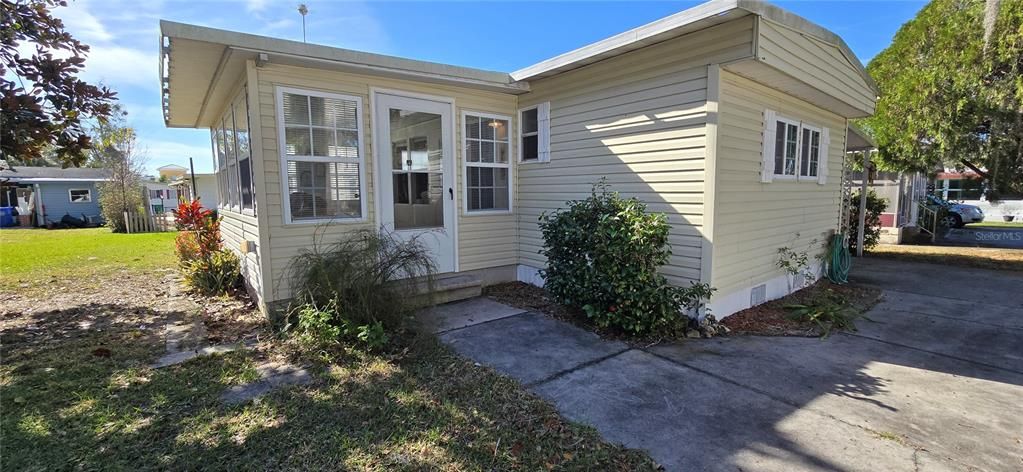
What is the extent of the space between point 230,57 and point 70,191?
25544 millimetres

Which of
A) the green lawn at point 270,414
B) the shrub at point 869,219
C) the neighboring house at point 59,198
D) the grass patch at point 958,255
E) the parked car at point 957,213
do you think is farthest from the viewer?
the neighboring house at point 59,198

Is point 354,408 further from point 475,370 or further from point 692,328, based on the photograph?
point 692,328

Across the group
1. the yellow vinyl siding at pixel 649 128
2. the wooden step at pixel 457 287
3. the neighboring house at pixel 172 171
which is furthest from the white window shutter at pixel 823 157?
the neighboring house at pixel 172 171

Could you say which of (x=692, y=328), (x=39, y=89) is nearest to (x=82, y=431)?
(x=39, y=89)

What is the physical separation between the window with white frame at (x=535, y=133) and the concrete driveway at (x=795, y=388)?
224cm

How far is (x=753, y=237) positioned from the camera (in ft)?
16.9

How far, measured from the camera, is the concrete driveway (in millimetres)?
2455

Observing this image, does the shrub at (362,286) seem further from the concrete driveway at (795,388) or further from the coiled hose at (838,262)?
the coiled hose at (838,262)

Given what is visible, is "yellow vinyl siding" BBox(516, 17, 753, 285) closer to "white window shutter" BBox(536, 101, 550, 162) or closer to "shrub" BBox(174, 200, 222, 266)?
"white window shutter" BBox(536, 101, 550, 162)

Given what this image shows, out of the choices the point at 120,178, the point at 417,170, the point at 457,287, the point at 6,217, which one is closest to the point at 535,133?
the point at 417,170

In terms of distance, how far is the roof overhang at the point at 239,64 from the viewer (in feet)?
12.5

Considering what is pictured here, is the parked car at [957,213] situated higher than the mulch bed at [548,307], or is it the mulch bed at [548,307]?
the parked car at [957,213]

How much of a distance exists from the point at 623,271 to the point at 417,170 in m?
2.81

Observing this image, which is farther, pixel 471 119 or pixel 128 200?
pixel 128 200
